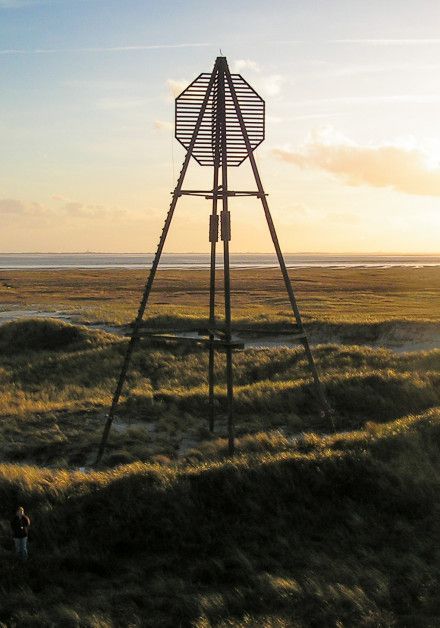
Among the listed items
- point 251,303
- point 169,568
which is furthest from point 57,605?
point 251,303

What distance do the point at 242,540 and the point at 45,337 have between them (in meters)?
26.4

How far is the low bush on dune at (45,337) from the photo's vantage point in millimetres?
34938

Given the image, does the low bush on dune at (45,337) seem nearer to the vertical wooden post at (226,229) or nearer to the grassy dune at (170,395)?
the grassy dune at (170,395)

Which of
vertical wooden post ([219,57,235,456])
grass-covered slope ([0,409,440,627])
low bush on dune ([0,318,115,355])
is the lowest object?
grass-covered slope ([0,409,440,627])

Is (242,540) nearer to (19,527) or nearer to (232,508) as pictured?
(232,508)

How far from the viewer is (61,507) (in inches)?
513

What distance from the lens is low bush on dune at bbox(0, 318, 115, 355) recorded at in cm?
3494

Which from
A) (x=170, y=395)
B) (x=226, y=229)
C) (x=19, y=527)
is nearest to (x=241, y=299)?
(x=170, y=395)

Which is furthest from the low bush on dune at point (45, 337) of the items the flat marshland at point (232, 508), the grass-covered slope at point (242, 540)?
the grass-covered slope at point (242, 540)

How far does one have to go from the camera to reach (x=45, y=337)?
3641 cm

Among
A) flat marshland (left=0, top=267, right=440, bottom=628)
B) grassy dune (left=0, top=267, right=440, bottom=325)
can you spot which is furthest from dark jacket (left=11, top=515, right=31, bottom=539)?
grassy dune (left=0, top=267, right=440, bottom=325)

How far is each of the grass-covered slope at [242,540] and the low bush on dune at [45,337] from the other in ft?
67.3

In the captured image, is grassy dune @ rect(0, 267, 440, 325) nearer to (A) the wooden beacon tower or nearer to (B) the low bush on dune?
(B) the low bush on dune

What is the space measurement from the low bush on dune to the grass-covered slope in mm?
20507
